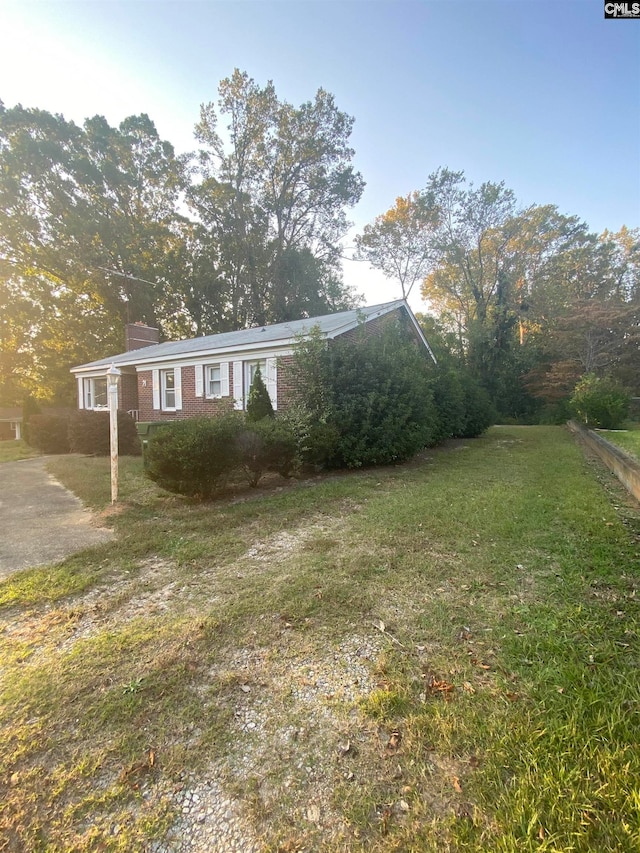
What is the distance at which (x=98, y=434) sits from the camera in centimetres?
1250

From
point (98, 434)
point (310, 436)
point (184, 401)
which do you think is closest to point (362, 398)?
point (310, 436)

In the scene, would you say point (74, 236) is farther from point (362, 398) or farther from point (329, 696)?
point (329, 696)

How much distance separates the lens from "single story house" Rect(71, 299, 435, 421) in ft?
35.2

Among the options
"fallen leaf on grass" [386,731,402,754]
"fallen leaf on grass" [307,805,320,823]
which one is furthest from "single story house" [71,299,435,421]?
"fallen leaf on grass" [307,805,320,823]

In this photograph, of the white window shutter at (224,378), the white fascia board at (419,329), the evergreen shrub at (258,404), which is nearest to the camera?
the evergreen shrub at (258,404)

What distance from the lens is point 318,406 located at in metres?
8.17

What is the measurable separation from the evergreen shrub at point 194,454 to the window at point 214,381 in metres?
7.29

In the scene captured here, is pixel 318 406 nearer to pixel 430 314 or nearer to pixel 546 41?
pixel 546 41

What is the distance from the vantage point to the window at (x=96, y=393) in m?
18.2

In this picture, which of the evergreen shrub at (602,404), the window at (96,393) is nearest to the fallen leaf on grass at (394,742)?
the evergreen shrub at (602,404)

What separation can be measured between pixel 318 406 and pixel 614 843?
721 centimetres

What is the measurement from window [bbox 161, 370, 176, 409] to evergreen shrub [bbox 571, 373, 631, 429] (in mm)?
15865

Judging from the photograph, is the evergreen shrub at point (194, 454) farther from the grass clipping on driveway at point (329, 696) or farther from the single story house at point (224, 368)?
the single story house at point (224, 368)

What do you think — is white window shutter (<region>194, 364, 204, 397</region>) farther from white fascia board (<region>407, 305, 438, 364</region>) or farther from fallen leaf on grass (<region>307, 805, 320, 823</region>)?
fallen leaf on grass (<region>307, 805, 320, 823</region>)
